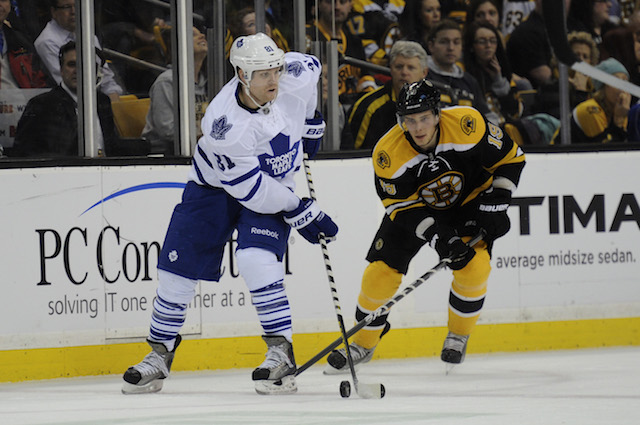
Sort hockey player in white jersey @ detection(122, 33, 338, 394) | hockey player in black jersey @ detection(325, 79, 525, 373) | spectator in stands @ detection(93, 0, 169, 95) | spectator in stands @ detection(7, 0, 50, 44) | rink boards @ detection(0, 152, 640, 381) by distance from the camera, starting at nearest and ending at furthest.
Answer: hockey player in white jersey @ detection(122, 33, 338, 394) < hockey player in black jersey @ detection(325, 79, 525, 373) < rink boards @ detection(0, 152, 640, 381) < spectator in stands @ detection(7, 0, 50, 44) < spectator in stands @ detection(93, 0, 169, 95)

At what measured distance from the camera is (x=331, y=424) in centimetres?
322

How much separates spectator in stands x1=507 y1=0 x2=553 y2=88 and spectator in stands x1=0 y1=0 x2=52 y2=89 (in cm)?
223

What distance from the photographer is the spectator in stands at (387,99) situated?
17.0 feet

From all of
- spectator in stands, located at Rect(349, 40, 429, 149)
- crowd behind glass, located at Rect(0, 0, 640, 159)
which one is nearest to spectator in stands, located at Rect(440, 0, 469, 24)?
crowd behind glass, located at Rect(0, 0, 640, 159)

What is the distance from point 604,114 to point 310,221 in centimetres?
220

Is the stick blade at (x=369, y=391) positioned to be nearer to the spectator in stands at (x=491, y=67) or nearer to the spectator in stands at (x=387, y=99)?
the spectator in stands at (x=387, y=99)

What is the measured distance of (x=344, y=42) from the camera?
5.20 metres

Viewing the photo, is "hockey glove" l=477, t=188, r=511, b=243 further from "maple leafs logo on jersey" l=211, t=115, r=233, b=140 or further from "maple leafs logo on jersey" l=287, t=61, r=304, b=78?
"maple leafs logo on jersey" l=211, t=115, r=233, b=140

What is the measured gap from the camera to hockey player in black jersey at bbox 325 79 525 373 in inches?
161

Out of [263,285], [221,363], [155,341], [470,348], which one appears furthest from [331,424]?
[470,348]

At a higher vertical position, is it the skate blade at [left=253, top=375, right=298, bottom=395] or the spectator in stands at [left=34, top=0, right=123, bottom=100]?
the spectator in stands at [left=34, top=0, right=123, bottom=100]

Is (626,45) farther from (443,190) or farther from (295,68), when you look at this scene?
(295,68)

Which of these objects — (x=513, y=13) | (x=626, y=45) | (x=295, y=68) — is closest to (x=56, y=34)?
(x=295, y=68)

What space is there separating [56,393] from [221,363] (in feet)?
2.65
